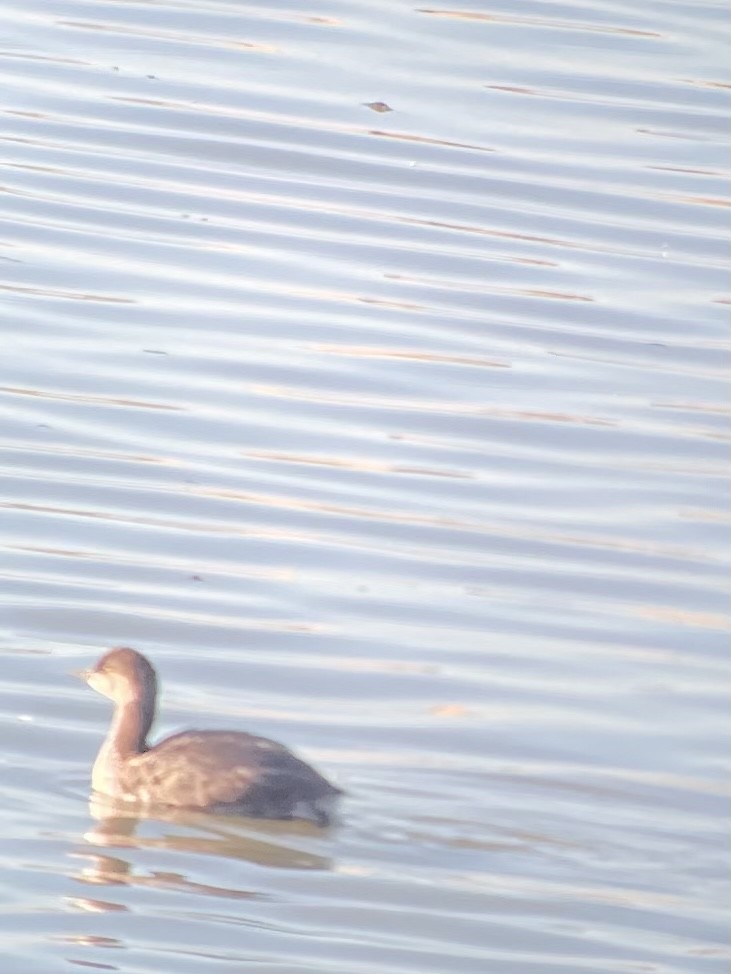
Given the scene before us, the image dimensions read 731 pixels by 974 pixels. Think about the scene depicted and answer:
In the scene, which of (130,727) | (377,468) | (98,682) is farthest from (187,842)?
(377,468)

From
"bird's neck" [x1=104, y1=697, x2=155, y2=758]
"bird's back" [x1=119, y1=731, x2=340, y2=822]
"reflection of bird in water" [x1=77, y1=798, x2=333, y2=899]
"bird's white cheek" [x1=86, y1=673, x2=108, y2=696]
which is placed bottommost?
"reflection of bird in water" [x1=77, y1=798, x2=333, y2=899]

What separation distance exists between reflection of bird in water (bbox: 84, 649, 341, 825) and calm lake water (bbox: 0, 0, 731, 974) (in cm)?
8

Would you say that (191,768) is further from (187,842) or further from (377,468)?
(377,468)

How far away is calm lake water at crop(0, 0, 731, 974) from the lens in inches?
236

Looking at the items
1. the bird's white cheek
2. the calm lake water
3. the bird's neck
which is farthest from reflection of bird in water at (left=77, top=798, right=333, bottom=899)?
the bird's white cheek

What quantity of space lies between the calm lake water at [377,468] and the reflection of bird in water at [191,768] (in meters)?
0.08

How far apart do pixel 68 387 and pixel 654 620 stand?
2.66m

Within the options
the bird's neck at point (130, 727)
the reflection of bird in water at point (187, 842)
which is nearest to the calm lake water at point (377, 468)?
the reflection of bird in water at point (187, 842)

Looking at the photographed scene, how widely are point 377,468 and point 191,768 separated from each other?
102 inches

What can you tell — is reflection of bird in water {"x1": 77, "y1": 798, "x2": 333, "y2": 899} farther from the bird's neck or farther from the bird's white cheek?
the bird's white cheek

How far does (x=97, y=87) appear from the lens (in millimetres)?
12828

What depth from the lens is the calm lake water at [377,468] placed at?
19.7 ft

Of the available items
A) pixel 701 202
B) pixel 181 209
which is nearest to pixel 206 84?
pixel 181 209

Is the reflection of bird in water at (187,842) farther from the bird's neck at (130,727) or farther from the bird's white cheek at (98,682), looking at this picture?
the bird's white cheek at (98,682)
